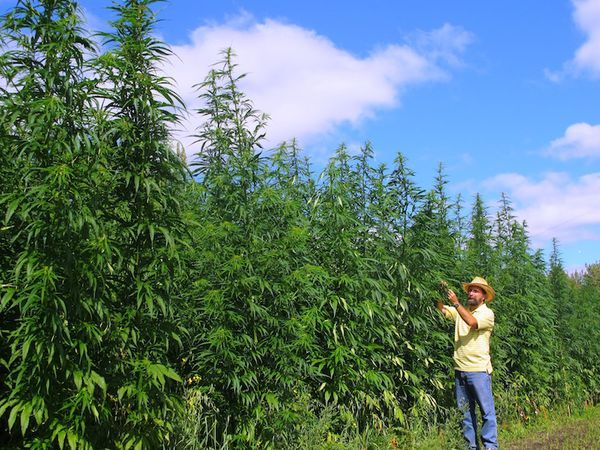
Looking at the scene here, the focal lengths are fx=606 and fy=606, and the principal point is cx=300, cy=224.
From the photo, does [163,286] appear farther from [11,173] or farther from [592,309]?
[592,309]

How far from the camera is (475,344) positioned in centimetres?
697

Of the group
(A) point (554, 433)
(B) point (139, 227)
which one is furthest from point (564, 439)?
(B) point (139, 227)

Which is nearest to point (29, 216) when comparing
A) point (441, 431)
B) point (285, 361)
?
point (285, 361)

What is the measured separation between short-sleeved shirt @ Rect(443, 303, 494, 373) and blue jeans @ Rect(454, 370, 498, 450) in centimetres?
9

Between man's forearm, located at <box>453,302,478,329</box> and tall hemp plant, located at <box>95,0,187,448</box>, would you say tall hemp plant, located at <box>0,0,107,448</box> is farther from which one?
man's forearm, located at <box>453,302,478,329</box>

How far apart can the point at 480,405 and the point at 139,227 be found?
4522 millimetres

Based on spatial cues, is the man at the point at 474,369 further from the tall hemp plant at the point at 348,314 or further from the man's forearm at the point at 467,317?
the tall hemp plant at the point at 348,314

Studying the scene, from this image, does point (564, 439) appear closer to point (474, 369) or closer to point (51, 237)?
point (474, 369)

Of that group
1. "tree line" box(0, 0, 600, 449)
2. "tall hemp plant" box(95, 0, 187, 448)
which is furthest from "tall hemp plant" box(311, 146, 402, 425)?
"tall hemp plant" box(95, 0, 187, 448)

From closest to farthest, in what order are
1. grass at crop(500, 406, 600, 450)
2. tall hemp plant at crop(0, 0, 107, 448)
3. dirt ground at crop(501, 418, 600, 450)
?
tall hemp plant at crop(0, 0, 107, 448) < dirt ground at crop(501, 418, 600, 450) < grass at crop(500, 406, 600, 450)

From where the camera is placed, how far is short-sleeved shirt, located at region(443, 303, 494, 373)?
22.7ft

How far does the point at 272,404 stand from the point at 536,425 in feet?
21.0

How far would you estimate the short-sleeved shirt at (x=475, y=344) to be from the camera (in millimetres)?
6934

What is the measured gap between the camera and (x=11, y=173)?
14.6 feet
